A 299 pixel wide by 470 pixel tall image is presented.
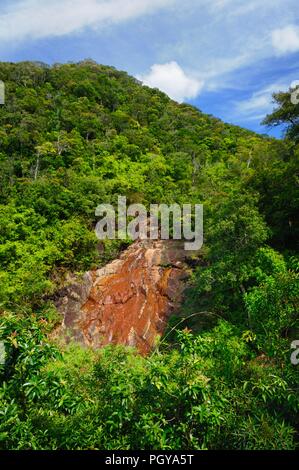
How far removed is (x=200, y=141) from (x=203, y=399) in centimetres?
3708

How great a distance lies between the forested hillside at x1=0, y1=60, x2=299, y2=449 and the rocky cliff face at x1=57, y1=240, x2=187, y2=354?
0.88 meters

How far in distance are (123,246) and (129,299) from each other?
5.25 meters

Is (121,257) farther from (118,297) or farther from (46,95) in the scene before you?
(46,95)

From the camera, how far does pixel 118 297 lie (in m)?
19.2

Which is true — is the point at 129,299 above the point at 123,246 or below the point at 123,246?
below

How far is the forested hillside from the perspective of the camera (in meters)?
4.32

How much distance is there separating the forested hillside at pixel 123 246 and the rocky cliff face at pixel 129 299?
882 millimetres

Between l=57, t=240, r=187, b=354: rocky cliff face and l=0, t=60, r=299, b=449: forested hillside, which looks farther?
l=57, t=240, r=187, b=354: rocky cliff face

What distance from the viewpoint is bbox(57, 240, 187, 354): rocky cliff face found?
57.6 feet

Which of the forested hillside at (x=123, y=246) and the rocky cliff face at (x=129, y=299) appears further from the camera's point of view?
the rocky cliff face at (x=129, y=299)

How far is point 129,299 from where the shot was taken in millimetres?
19031

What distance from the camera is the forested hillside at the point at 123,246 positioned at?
4320mm

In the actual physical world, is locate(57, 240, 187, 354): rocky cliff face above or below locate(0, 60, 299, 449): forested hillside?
below
